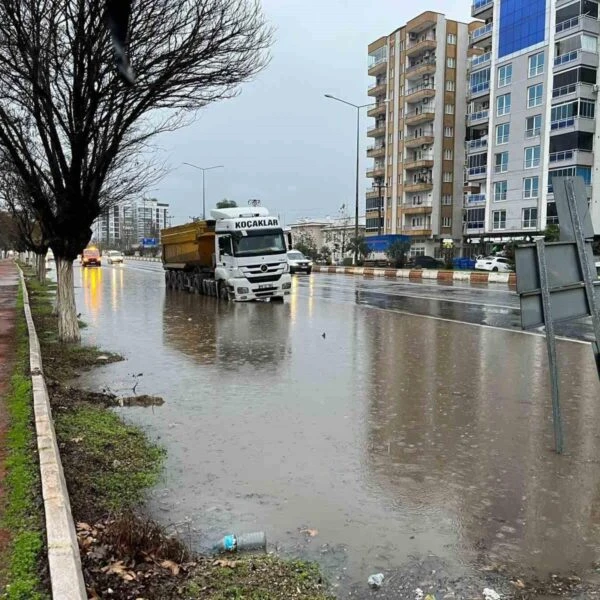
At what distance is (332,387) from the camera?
28.0 feet

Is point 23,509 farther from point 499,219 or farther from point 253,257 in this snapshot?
point 499,219

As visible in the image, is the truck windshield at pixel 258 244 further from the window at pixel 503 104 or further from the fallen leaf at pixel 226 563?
the window at pixel 503 104

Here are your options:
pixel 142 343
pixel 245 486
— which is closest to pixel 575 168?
pixel 142 343

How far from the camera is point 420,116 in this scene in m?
71.8

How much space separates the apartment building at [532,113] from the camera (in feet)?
175

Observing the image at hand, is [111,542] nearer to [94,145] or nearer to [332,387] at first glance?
[332,387]

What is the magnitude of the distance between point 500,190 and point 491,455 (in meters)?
59.4

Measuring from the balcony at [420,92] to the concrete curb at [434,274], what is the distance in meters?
28.6

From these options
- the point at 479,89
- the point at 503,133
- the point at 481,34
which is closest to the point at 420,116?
the point at 479,89

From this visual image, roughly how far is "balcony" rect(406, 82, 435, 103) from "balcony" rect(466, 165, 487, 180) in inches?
424

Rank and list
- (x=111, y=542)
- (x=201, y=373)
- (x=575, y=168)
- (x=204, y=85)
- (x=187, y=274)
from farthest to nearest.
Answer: (x=575, y=168), (x=187, y=274), (x=204, y=85), (x=201, y=373), (x=111, y=542)

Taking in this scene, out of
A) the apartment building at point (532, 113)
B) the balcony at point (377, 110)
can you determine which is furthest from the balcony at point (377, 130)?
the apartment building at point (532, 113)

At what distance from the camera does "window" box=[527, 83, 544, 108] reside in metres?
56.8

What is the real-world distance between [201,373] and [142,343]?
3.75 m
